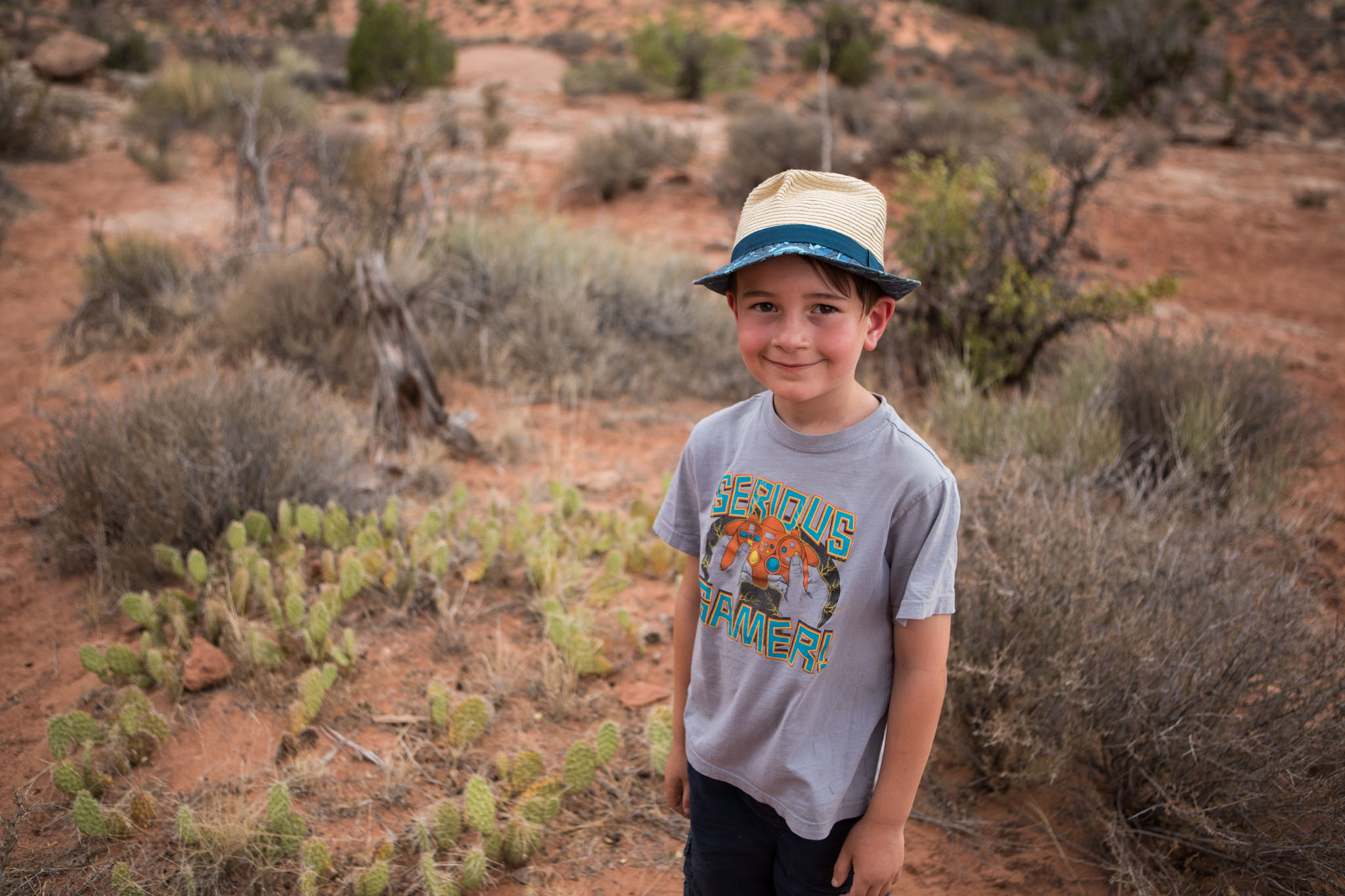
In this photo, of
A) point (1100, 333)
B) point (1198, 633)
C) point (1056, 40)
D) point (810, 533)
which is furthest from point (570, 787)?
point (1056, 40)

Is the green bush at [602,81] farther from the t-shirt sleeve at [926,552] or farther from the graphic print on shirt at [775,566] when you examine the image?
the t-shirt sleeve at [926,552]

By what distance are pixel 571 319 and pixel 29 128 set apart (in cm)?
1055

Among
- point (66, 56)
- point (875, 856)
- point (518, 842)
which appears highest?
point (66, 56)

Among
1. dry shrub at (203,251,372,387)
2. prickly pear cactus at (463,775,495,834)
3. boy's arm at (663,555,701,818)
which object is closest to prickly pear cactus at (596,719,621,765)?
prickly pear cactus at (463,775,495,834)

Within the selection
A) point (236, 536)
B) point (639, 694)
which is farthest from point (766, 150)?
point (639, 694)

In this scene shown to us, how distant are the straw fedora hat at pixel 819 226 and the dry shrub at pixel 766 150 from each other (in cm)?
1054

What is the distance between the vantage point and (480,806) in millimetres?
2146

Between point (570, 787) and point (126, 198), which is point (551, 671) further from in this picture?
point (126, 198)

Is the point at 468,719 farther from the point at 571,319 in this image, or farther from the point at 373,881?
the point at 571,319

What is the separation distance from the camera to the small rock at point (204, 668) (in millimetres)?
Result: 2668

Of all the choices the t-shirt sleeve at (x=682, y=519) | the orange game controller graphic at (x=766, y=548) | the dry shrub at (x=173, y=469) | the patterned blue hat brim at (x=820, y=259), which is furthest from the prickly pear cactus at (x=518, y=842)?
the dry shrub at (x=173, y=469)

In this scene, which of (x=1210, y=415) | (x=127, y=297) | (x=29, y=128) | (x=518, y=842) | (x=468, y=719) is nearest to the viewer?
(x=518, y=842)

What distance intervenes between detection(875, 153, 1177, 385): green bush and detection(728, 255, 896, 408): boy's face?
13.4 feet

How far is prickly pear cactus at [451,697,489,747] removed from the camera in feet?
8.18
